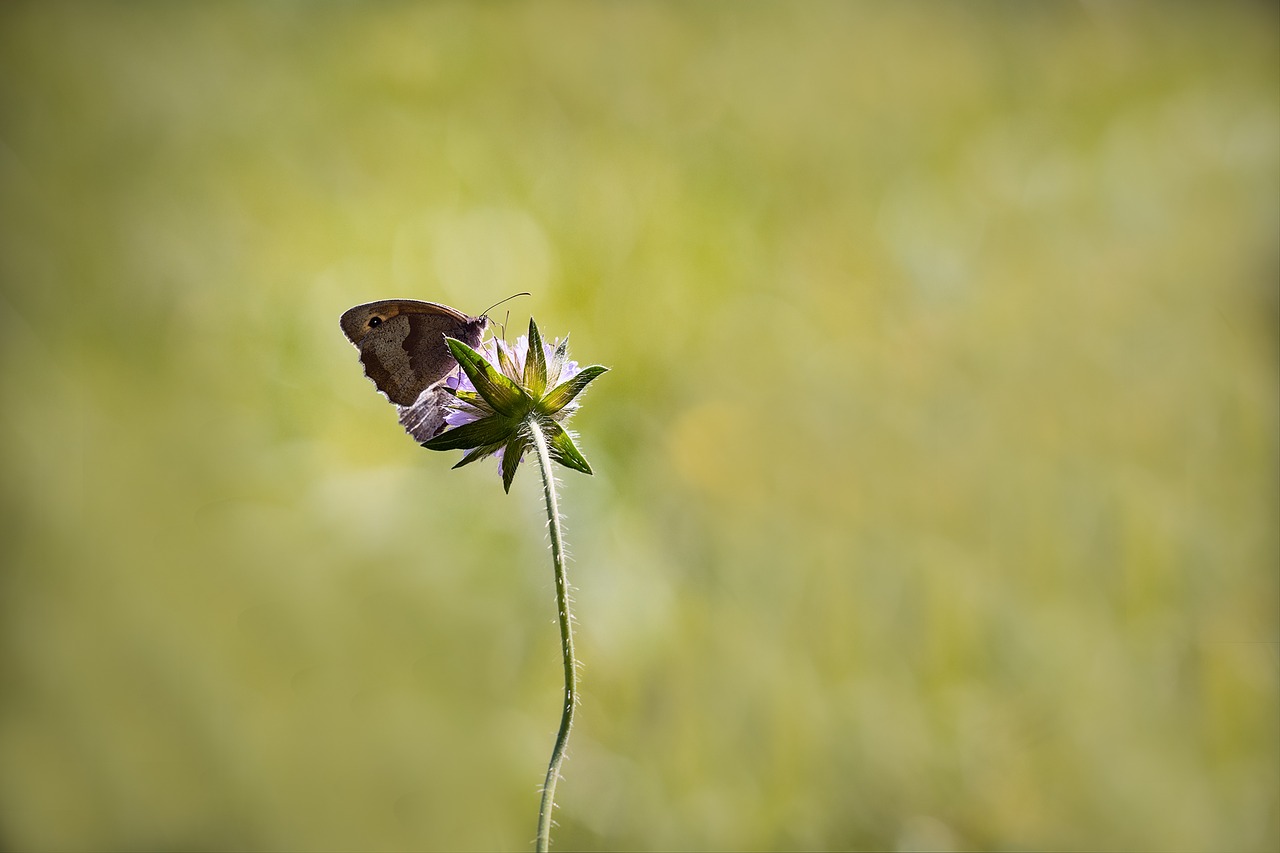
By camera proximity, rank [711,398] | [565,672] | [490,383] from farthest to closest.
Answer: [711,398], [490,383], [565,672]

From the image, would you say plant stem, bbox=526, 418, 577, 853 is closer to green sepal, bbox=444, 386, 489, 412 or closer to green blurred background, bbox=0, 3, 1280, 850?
green sepal, bbox=444, 386, 489, 412

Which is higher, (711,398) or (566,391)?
(711,398)

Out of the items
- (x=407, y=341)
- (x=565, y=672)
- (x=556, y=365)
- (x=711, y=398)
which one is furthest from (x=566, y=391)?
(x=711, y=398)

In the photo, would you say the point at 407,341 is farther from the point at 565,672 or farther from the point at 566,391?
the point at 565,672

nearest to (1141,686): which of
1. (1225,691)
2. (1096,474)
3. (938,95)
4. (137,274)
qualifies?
(1225,691)

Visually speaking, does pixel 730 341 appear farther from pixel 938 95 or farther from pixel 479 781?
pixel 479 781

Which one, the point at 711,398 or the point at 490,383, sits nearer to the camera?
the point at 490,383
